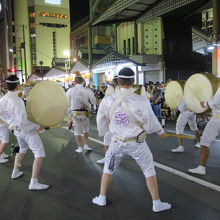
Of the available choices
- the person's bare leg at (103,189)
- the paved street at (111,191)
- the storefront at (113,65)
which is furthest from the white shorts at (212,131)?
the storefront at (113,65)

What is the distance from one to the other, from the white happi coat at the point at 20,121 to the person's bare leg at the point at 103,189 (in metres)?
1.16

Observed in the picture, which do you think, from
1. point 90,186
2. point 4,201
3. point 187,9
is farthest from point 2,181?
point 187,9

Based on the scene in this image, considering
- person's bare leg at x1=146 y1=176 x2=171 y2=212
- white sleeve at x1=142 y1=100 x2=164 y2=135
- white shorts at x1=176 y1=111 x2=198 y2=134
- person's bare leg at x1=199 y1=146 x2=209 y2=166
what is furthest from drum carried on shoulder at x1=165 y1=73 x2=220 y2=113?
person's bare leg at x1=146 y1=176 x2=171 y2=212

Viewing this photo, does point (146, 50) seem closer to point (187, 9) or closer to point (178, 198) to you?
point (187, 9)

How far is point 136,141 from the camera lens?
3.29 metres

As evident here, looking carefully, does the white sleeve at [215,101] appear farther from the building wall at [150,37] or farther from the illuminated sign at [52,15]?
the illuminated sign at [52,15]

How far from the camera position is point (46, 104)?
4281 millimetres

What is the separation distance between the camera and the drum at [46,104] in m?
4.12

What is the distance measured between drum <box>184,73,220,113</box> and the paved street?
1.17 meters

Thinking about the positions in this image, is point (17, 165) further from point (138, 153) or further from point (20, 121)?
point (138, 153)

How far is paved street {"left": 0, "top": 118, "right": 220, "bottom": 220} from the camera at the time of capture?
3.40m

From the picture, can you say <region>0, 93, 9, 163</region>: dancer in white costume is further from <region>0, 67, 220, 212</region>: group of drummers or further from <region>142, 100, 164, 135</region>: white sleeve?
<region>142, 100, 164, 135</region>: white sleeve

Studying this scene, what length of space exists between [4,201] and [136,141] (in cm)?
208

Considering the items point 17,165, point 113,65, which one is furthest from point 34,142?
point 113,65
